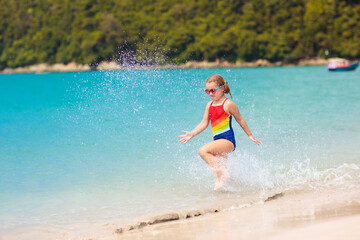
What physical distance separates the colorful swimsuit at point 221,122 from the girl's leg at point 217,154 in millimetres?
96

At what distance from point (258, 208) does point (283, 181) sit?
5.68 feet

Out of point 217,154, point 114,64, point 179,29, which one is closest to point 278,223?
point 217,154

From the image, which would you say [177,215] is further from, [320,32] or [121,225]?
[320,32]

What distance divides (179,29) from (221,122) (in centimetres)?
12095

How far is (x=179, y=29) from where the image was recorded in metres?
126

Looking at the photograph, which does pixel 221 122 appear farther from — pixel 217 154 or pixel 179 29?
pixel 179 29

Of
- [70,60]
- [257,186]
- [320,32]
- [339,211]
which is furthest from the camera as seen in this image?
[70,60]

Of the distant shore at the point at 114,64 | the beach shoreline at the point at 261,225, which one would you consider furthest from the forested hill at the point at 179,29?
the beach shoreline at the point at 261,225

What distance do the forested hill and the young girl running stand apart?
81.1m

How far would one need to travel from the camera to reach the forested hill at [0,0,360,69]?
353 feet

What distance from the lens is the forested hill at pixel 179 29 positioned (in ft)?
353

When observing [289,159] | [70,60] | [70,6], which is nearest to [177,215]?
[289,159]

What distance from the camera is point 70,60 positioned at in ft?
461

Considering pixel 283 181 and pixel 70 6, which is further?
pixel 70 6
